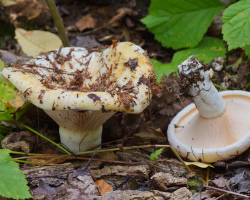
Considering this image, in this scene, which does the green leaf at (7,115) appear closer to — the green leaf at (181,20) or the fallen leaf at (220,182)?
the fallen leaf at (220,182)

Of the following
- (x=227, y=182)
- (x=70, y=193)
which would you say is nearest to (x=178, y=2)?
(x=227, y=182)

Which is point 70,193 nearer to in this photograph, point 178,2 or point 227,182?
point 227,182

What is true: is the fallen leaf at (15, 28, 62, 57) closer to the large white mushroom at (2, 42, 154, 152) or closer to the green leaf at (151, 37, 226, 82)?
the large white mushroom at (2, 42, 154, 152)

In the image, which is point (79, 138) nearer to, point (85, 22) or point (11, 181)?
point (11, 181)

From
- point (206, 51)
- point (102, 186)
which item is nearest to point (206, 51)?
point (206, 51)

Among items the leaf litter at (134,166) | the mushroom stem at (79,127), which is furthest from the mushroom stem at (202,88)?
the mushroom stem at (79,127)

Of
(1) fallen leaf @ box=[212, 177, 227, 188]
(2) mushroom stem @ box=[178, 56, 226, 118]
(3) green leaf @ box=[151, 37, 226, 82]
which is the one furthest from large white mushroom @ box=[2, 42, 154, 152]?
(3) green leaf @ box=[151, 37, 226, 82]
